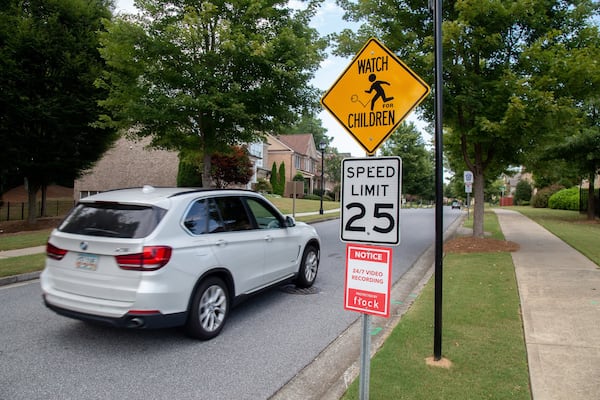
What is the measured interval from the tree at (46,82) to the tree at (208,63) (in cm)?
277

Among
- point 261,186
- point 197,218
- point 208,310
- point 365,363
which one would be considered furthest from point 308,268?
point 261,186

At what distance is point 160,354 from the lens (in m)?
4.07

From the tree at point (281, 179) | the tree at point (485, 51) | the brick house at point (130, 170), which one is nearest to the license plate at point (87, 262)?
the tree at point (485, 51)

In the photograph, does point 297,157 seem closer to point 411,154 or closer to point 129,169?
point 411,154

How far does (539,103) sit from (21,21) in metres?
17.1

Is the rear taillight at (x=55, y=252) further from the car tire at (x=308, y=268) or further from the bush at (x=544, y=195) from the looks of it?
the bush at (x=544, y=195)

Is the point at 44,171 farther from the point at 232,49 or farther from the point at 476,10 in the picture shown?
the point at 476,10

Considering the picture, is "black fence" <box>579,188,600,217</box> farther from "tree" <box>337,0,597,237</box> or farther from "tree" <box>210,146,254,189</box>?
"tree" <box>210,146,254,189</box>

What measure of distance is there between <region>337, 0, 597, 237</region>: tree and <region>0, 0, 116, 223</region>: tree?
35.1ft

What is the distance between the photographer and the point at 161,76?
40.4 ft

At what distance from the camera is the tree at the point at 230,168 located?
26375mm

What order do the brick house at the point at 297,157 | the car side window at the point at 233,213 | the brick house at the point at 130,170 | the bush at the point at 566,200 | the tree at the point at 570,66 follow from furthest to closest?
1. the brick house at the point at 297,157
2. the bush at the point at 566,200
3. the brick house at the point at 130,170
4. the tree at the point at 570,66
5. the car side window at the point at 233,213

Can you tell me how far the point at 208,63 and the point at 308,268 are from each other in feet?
28.4

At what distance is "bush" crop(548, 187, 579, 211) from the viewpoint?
121 feet
